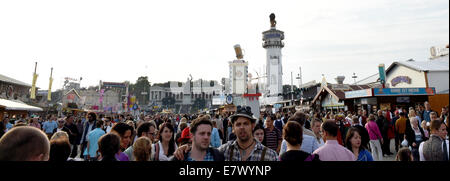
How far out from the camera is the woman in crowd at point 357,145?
148 inches

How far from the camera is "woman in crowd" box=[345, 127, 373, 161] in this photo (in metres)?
3.76

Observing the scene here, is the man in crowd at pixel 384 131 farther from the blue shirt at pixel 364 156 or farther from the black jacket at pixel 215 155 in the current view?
the black jacket at pixel 215 155

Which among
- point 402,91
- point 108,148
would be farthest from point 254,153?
point 402,91

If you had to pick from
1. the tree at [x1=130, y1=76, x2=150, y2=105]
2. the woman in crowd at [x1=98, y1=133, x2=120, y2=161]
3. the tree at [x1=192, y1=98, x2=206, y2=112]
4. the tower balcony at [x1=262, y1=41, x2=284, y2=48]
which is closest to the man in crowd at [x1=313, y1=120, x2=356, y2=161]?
the woman in crowd at [x1=98, y1=133, x2=120, y2=161]

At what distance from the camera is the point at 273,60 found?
2913 inches

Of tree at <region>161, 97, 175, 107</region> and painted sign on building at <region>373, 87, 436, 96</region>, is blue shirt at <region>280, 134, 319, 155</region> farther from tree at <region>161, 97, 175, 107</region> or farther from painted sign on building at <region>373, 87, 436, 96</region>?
tree at <region>161, 97, 175, 107</region>

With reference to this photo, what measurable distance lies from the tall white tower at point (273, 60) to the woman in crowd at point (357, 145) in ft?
221

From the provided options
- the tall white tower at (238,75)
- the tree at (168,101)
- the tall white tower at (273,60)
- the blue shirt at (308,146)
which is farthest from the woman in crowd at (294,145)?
the tree at (168,101)

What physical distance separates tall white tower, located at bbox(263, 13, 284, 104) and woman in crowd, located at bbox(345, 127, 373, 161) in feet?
221

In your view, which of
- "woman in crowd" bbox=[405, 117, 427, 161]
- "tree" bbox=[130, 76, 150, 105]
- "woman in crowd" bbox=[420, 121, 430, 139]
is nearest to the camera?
"woman in crowd" bbox=[420, 121, 430, 139]

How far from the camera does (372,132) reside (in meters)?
7.58

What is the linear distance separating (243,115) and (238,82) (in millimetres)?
40644

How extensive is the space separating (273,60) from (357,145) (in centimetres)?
7224
